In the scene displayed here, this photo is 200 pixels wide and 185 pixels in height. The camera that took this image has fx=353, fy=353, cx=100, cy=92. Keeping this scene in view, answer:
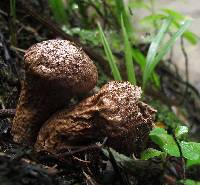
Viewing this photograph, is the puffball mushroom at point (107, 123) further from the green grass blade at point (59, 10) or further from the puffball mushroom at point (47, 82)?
the green grass blade at point (59, 10)

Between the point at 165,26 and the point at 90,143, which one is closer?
the point at 90,143

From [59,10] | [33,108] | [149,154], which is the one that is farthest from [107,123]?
[59,10]

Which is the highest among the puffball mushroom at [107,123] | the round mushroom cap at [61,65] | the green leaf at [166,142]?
the round mushroom cap at [61,65]

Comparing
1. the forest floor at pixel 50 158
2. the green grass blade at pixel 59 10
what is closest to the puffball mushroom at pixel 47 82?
the forest floor at pixel 50 158

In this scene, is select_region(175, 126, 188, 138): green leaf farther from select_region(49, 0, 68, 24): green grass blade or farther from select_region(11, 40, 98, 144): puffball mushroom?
select_region(49, 0, 68, 24): green grass blade

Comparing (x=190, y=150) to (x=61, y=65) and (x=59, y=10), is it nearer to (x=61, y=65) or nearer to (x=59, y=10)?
(x=61, y=65)

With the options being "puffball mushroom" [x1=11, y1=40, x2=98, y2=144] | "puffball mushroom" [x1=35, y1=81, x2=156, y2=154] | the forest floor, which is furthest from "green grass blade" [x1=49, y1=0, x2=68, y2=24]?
"puffball mushroom" [x1=35, y1=81, x2=156, y2=154]

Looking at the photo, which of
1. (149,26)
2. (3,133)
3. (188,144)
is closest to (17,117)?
(3,133)

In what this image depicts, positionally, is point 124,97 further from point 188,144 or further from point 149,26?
point 149,26
